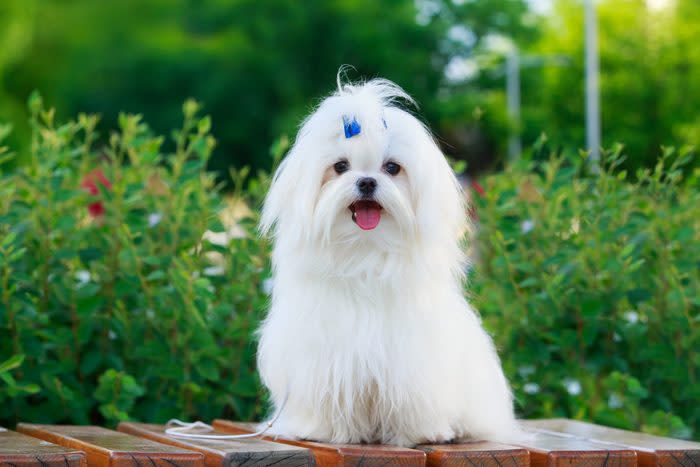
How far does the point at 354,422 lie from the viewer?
132 inches

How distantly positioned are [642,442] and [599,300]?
1192mm

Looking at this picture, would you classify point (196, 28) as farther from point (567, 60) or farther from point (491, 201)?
point (491, 201)

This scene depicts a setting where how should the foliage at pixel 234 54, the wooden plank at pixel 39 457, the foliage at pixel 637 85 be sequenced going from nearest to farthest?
the wooden plank at pixel 39 457
the foliage at pixel 234 54
the foliage at pixel 637 85

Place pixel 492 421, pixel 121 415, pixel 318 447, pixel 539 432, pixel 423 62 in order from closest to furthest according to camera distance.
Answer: pixel 318 447 → pixel 492 421 → pixel 539 432 → pixel 121 415 → pixel 423 62

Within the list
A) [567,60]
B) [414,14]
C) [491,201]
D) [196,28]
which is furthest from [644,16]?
[491,201]

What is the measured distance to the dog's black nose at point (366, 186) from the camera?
3.21m

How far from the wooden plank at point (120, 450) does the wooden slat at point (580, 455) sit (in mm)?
1034

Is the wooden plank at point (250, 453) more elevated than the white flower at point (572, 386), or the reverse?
the white flower at point (572, 386)

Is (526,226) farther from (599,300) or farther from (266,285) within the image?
(266,285)

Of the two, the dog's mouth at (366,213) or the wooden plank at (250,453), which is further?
the dog's mouth at (366,213)

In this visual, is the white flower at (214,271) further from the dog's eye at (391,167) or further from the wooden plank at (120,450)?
the dog's eye at (391,167)

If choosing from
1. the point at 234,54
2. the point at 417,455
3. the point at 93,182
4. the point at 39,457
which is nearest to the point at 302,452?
the point at 417,455

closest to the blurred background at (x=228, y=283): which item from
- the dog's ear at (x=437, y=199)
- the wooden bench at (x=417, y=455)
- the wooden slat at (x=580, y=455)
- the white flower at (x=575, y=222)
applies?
the white flower at (x=575, y=222)

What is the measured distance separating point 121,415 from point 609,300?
83.1 inches
